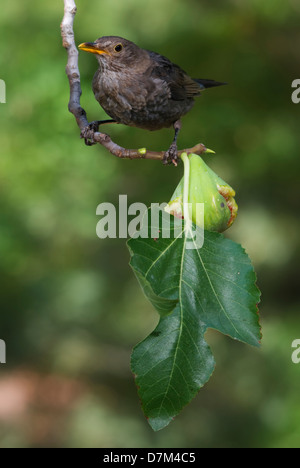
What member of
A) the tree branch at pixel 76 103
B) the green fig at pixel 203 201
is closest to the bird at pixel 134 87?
the tree branch at pixel 76 103

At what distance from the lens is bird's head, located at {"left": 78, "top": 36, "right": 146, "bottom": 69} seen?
4.66 ft

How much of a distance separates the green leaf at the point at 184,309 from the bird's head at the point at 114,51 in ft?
2.07

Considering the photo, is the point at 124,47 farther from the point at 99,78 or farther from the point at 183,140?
the point at 183,140

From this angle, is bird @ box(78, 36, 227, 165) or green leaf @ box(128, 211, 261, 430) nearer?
green leaf @ box(128, 211, 261, 430)

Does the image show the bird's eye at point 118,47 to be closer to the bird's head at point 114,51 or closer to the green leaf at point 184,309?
the bird's head at point 114,51

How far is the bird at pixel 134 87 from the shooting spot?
143cm

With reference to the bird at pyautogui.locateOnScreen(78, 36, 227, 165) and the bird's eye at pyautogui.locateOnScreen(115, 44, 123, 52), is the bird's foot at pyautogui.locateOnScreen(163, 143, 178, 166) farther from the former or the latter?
the bird's eye at pyautogui.locateOnScreen(115, 44, 123, 52)

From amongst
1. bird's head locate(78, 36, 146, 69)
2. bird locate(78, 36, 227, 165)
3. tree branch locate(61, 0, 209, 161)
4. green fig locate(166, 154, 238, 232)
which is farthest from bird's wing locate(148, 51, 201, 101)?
green fig locate(166, 154, 238, 232)

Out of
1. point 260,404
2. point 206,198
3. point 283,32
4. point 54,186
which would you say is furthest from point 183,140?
→ point 206,198

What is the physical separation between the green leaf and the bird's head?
24.9 inches

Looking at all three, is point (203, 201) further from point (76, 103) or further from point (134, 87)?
point (134, 87)

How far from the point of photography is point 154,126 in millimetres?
1507

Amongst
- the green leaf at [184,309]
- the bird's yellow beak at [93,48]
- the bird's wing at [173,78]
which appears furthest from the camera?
the bird's wing at [173,78]

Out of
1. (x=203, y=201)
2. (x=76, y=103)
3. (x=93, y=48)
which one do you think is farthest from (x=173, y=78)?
(x=203, y=201)
